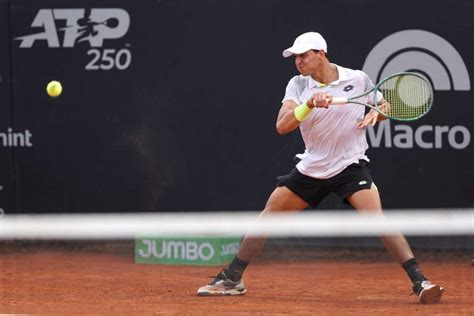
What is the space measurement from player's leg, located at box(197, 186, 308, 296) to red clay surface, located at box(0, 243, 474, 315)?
65 millimetres

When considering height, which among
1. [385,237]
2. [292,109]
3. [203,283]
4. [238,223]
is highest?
[292,109]

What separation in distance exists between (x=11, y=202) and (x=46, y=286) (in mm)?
1864

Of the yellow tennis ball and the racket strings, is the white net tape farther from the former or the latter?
the racket strings

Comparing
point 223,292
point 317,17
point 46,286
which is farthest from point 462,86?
point 46,286

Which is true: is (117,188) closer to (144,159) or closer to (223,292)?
(144,159)

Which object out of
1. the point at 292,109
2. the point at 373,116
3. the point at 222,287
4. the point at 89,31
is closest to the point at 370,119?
the point at 373,116

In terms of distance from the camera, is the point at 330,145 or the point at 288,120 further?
the point at 330,145

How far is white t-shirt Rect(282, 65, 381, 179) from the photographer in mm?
5863

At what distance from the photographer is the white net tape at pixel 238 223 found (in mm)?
8195

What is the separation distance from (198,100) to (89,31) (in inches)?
39.3

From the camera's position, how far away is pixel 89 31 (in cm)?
845

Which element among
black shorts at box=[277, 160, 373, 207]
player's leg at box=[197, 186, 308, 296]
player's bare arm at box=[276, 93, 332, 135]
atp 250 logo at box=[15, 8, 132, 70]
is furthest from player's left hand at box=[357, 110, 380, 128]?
atp 250 logo at box=[15, 8, 132, 70]

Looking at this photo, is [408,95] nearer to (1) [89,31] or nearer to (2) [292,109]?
(2) [292,109]

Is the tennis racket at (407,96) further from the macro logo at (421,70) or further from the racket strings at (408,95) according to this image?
the macro logo at (421,70)
